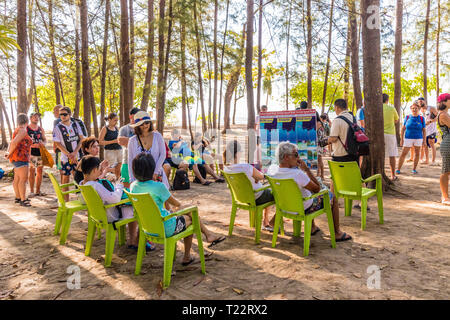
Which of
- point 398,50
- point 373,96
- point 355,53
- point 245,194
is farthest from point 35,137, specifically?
point 398,50

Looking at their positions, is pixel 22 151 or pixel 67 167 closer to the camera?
pixel 67 167

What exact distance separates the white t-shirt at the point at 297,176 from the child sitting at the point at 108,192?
1606mm

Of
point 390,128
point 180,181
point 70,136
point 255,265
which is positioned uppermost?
point 390,128

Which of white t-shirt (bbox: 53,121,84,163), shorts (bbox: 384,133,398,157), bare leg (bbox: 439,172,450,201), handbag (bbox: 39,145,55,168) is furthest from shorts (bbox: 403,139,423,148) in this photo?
handbag (bbox: 39,145,55,168)

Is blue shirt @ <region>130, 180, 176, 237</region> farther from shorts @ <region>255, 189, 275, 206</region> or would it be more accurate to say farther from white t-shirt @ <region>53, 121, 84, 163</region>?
white t-shirt @ <region>53, 121, 84, 163</region>

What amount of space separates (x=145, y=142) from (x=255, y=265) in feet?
6.37

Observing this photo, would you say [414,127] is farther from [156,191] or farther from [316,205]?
[156,191]

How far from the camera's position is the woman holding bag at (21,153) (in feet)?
19.7

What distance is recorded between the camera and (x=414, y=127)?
8.34m

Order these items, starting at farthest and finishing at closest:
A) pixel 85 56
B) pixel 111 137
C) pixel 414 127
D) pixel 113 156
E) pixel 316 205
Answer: pixel 85 56, pixel 414 127, pixel 113 156, pixel 111 137, pixel 316 205

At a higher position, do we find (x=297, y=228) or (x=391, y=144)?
(x=391, y=144)

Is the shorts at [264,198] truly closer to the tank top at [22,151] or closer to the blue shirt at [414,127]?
the tank top at [22,151]

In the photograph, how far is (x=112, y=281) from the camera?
10.2ft

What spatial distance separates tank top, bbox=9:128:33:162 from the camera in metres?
6.01
